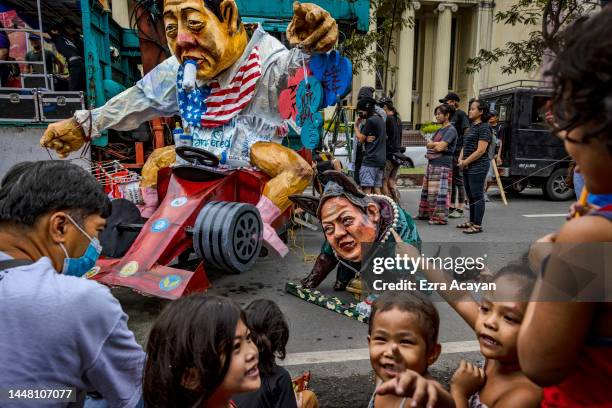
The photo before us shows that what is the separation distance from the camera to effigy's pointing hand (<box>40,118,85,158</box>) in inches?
167

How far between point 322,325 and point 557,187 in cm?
756

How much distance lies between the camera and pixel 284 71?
14.3 ft

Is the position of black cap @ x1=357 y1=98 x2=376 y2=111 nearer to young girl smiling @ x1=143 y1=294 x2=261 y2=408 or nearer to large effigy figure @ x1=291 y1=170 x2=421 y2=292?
large effigy figure @ x1=291 y1=170 x2=421 y2=292

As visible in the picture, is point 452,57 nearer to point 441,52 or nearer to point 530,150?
point 441,52

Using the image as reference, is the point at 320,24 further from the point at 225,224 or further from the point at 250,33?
the point at 225,224

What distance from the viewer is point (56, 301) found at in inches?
47.5

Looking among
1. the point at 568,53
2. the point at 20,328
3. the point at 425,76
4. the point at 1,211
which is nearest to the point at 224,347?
the point at 20,328

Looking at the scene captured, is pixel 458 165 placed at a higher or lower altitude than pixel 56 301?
higher

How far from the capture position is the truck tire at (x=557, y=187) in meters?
8.83

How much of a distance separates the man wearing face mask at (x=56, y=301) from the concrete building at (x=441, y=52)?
21683 mm

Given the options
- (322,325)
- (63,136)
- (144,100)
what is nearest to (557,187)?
(322,325)

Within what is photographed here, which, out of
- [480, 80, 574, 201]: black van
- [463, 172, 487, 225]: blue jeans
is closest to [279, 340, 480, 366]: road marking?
[463, 172, 487, 225]: blue jeans

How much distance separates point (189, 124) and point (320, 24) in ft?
5.12

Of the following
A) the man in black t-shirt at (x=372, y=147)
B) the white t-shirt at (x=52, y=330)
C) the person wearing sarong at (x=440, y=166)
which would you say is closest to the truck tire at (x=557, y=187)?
the person wearing sarong at (x=440, y=166)
